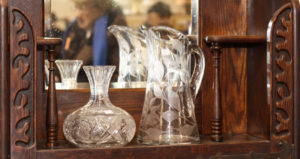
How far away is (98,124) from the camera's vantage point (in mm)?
881

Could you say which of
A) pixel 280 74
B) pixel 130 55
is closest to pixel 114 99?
pixel 130 55

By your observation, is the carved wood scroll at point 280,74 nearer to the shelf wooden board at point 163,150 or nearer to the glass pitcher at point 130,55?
the shelf wooden board at point 163,150

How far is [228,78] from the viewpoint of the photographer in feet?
3.58

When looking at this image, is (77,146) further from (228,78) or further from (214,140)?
(228,78)

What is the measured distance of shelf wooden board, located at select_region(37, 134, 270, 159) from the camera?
2.81 ft

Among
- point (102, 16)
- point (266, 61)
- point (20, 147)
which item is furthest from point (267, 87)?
point (20, 147)

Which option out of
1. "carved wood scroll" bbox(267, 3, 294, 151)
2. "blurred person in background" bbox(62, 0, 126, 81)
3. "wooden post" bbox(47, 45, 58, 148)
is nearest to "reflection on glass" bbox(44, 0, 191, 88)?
"blurred person in background" bbox(62, 0, 126, 81)

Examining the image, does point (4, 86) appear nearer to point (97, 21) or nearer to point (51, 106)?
point (51, 106)

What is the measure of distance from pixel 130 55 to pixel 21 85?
28 centimetres

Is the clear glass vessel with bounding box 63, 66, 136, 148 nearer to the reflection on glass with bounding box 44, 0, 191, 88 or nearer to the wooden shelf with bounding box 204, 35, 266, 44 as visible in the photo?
the reflection on glass with bounding box 44, 0, 191, 88

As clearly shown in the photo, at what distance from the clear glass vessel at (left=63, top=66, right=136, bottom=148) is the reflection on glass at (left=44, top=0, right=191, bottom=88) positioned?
3.6 inches

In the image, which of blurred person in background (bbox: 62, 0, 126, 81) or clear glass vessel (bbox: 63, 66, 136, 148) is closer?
clear glass vessel (bbox: 63, 66, 136, 148)

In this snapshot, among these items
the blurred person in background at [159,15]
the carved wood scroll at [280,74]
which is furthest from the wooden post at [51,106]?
the carved wood scroll at [280,74]

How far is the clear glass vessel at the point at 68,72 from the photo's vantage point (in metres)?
0.99
